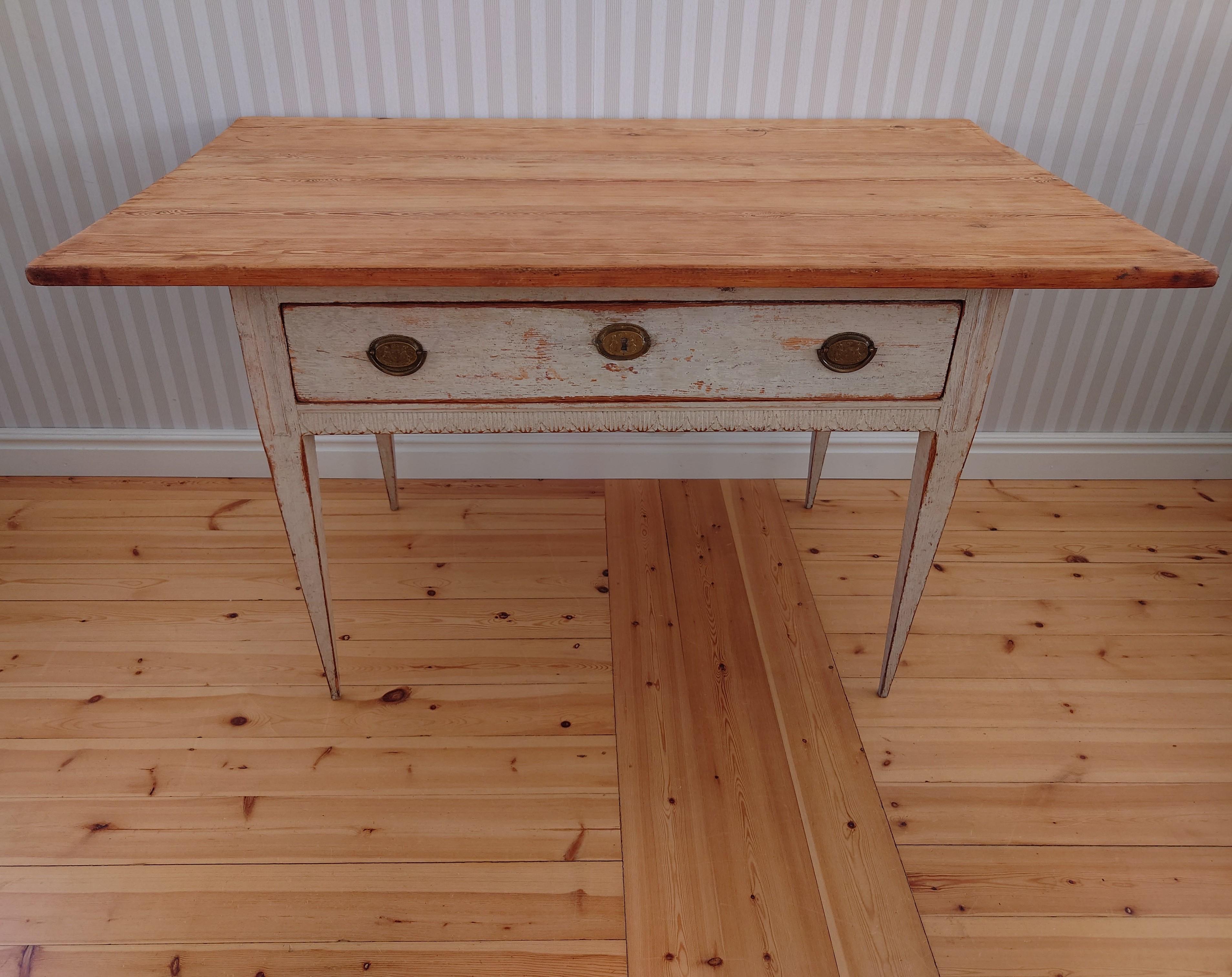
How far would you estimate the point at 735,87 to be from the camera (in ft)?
5.25

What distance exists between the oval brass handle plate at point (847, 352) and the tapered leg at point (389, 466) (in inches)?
35.1

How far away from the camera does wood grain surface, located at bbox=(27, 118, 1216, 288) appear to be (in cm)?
101

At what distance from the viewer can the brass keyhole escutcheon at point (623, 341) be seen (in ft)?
3.55

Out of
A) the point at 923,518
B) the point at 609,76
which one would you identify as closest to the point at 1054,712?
the point at 923,518

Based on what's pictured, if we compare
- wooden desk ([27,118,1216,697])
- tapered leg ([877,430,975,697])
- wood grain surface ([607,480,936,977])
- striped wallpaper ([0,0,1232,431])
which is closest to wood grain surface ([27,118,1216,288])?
wooden desk ([27,118,1216,697])

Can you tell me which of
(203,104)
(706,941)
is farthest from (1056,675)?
(203,104)

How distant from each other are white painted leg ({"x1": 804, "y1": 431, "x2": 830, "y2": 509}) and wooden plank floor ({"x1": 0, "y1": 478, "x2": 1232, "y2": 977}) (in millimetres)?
37

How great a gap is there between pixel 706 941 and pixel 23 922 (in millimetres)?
825

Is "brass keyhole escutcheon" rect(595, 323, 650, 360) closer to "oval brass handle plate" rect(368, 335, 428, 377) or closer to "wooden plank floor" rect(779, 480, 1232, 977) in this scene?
"oval brass handle plate" rect(368, 335, 428, 377)

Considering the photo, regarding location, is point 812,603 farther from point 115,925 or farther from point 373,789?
point 115,925

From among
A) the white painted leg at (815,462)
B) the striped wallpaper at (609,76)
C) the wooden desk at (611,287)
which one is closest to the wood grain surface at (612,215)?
the wooden desk at (611,287)

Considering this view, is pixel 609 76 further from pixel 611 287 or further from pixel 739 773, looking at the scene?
pixel 739 773

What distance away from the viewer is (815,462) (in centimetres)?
182

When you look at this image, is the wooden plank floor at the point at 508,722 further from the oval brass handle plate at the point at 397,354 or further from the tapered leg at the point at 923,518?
the oval brass handle plate at the point at 397,354
